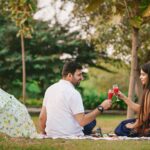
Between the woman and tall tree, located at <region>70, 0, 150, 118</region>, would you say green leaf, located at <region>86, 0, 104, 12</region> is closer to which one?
tall tree, located at <region>70, 0, 150, 118</region>

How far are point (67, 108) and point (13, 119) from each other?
749 millimetres

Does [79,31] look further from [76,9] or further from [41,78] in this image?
[76,9]

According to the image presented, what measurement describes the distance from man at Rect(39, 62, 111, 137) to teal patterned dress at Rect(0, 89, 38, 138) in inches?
17.0

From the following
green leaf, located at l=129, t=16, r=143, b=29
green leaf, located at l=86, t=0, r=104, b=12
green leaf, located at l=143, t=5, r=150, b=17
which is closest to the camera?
green leaf, located at l=86, t=0, r=104, b=12

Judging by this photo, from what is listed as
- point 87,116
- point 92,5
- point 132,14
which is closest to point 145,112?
point 87,116

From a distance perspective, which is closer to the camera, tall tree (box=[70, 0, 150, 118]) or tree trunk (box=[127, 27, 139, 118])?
tall tree (box=[70, 0, 150, 118])

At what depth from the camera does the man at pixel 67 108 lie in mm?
7465

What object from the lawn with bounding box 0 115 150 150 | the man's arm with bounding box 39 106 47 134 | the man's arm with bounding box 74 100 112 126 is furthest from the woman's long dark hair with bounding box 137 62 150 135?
the man's arm with bounding box 39 106 47 134

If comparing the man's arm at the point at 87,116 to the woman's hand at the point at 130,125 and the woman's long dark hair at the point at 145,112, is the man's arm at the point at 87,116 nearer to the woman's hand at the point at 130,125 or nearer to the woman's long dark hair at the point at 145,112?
the woman's long dark hair at the point at 145,112

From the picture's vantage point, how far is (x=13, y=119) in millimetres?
7160

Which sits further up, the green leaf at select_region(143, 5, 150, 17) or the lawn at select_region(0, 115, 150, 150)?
the green leaf at select_region(143, 5, 150, 17)

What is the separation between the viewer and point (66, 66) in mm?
7695

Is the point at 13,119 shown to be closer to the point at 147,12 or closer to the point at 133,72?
the point at 147,12

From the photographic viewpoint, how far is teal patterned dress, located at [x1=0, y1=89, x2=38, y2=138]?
7117 mm
